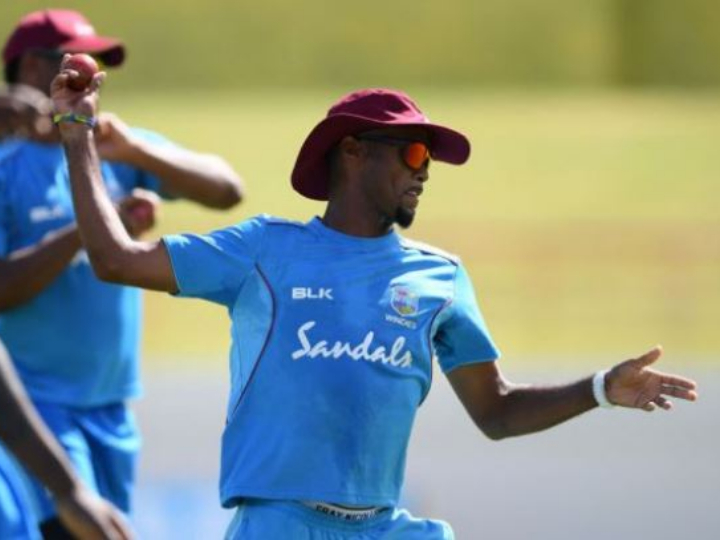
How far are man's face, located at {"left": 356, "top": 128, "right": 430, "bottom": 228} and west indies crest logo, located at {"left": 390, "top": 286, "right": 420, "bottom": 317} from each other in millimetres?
206

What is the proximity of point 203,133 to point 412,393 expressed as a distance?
1376 inches

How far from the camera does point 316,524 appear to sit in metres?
5.63

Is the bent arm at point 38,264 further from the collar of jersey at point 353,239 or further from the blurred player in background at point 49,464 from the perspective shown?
the blurred player in background at point 49,464

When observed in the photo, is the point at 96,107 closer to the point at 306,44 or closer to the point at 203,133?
the point at 203,133

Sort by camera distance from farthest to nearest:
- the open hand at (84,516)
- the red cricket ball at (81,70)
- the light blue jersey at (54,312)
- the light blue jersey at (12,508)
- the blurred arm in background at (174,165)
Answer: the light blue jersey at (54,312) < the blurred arm in background at (174,165) < the red cricket ball at (81,70) < the light blue jersey at (12,508) < the open hand at (84,516)

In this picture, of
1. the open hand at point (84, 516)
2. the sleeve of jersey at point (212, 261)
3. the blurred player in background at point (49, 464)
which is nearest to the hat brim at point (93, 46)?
the sleeve of jersey at point (212, 261)

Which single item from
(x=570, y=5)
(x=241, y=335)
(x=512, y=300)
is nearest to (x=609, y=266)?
(x=512, y=300)

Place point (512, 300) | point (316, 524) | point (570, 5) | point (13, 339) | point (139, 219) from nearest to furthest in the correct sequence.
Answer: point (316, 524) → point (139, 219) → point (13, 339) → point (512, 300) → point (570, 5)

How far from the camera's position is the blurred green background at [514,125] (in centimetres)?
2242

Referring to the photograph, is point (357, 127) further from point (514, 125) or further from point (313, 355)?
point (514, 125)

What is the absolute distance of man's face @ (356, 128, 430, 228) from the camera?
19.1 feet

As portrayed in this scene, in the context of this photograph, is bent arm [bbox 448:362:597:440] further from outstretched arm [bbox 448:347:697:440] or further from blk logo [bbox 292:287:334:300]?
blk logo [bbox 292:287:334:300]

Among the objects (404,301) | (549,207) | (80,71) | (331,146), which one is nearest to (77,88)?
(80,71)

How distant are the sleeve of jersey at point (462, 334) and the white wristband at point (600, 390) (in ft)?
1.00
